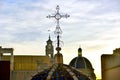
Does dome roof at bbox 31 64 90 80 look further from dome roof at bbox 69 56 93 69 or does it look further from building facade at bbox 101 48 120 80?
dome roof at bbox 69 56 93 69

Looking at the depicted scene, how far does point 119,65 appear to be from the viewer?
20.5 meters

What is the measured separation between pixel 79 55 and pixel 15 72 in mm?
25130

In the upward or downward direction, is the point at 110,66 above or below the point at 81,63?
above

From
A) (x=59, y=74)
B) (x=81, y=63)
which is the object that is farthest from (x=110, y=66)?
(x=81, y=63)

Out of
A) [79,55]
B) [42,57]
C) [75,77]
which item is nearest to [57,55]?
[75,77]

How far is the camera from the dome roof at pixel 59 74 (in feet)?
56.5

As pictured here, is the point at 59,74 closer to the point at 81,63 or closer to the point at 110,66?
the point at 110,66

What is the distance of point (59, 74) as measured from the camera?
17.6 meters

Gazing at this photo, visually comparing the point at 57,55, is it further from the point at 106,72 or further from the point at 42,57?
the point at 42,57

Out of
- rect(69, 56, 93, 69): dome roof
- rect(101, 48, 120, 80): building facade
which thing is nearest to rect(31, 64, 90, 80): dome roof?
rect(101, 48, 120, 80): building facade

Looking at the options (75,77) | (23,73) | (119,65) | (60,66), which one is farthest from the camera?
(23,73)

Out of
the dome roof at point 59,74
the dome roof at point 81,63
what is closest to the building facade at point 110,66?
the dome roof at point 59,74

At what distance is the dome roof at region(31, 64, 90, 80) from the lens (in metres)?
17.2

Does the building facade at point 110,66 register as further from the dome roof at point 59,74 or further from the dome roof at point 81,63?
the dome roof at point 81,63
